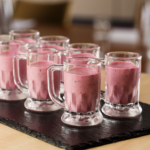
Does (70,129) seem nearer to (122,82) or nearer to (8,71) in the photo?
(122,82)

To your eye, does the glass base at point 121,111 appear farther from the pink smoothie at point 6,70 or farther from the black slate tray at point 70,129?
the pink smoothie at point 6,70

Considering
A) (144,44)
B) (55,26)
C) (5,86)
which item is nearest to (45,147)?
(5,86)

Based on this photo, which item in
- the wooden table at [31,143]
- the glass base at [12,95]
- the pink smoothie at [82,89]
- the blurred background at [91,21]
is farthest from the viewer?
the blurred background at [91,21]

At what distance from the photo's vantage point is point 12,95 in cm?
122

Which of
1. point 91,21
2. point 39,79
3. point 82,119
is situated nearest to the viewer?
point 82,119

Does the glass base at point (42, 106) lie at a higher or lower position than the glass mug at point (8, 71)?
lower

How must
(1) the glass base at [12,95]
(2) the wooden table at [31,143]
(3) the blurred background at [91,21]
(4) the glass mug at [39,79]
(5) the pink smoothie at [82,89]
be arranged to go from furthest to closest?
(3) the blurred background at [91,21] → (1) the glass base at [12,95] → (4) the glass mug at [39,79] → (5) the pink smoothie at [82,89] → (2) the wooden table at [31,143]

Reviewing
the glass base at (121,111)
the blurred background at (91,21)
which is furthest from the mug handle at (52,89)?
the blurred background at (91,21)

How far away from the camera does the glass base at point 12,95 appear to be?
1215mm

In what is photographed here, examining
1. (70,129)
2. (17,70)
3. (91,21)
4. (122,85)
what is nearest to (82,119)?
(70,129)

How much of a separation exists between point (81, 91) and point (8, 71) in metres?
0.35

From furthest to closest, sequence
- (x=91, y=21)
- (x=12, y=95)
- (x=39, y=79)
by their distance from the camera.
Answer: (x=91, y=21)
(x=12, y=95)
(x=39, y=79)

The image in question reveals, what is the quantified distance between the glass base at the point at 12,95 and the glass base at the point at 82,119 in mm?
262

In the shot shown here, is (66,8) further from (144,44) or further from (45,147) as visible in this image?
(45,147)
